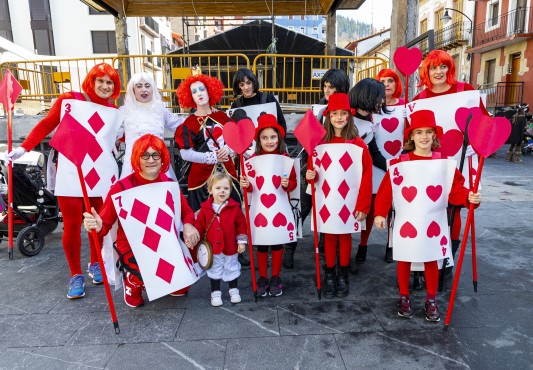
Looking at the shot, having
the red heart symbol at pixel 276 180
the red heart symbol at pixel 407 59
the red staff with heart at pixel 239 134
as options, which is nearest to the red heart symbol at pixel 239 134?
the red staff with heart at pixel 239 134

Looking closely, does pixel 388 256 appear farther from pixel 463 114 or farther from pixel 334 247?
pixel 463 114

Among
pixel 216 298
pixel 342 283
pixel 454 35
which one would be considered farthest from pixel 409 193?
pixel 454 35

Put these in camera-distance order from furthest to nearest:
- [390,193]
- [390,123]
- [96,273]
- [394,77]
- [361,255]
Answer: [361,255], [394,77], [390,123], [96,273], [390,193]

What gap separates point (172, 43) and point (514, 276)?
129ft

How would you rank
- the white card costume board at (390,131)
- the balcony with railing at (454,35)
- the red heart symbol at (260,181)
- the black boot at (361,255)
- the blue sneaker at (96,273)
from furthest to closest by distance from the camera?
the balcony with railing at (454,35) < the black boot at (361,255) < the white card costume board at (390,131) < the blue sneaker at (96,273) < the red heart symbol at (260,181)

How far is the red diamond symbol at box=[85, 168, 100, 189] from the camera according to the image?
9.45 feet

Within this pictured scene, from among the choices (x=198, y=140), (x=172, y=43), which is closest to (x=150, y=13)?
(x=198, y=140)

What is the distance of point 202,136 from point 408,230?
170 cm

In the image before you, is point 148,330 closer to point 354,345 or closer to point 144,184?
point 144,184

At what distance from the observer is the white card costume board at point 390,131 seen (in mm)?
3275

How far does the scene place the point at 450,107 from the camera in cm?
281

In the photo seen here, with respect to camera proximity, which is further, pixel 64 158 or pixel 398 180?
pixel 64 158

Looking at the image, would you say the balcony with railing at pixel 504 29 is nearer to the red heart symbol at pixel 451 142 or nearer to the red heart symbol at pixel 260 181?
the red heart symbol at pixel 451 142

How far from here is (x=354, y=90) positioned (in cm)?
306
